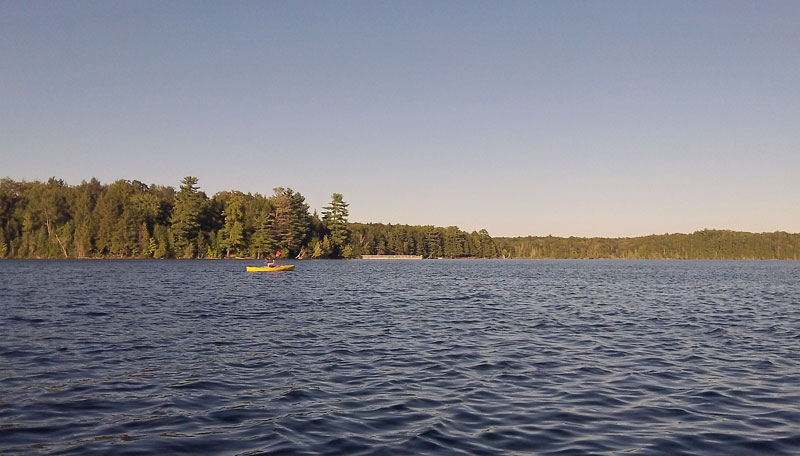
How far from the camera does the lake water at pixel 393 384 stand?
1036cm

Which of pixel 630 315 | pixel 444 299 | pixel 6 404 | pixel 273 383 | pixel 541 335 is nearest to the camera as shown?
pixel 6 404

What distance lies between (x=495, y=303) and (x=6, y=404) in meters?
31.4

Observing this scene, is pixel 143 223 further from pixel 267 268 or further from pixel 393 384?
pixel 393 384

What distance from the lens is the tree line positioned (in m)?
141

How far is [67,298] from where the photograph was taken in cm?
3794

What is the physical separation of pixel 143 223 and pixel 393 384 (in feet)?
484

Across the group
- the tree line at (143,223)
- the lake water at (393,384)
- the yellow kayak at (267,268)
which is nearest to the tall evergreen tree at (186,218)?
the tree line at (143,223)

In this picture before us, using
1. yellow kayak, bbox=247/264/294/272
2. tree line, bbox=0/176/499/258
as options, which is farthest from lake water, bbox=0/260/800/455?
tree line, bbox=0/176/499/258

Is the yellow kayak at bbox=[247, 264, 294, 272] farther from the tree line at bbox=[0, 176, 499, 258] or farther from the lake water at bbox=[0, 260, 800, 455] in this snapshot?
the tree line at bbox=[0, 176, 499, 258]

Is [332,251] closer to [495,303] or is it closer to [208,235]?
[208,235]

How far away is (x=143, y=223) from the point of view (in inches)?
5778

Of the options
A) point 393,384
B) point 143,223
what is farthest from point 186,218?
point 393,384

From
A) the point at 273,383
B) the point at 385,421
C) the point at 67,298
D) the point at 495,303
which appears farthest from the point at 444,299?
the point at 385,421

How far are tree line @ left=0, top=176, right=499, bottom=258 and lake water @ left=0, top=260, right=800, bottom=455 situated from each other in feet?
409
